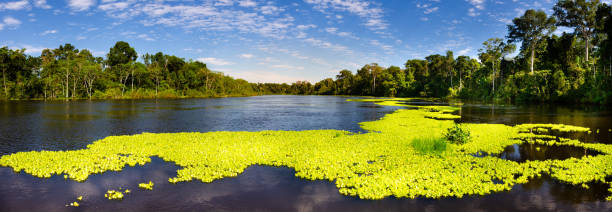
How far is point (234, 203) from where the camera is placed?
35.7 feet

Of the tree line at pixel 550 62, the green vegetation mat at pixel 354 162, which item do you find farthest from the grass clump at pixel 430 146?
the tree line at pixel 550 62

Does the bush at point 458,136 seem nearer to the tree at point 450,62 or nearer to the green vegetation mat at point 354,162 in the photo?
the green vegetation mat at point 354,162

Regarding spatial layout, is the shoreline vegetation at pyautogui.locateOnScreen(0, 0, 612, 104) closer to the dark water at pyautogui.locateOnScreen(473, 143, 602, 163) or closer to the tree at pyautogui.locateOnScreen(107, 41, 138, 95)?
the tree at pyautogui.locateOnScreen(107, 41, 138, 95)

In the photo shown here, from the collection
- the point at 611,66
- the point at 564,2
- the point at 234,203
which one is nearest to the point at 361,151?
the point at 234,203

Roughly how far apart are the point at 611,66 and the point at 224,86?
504ft

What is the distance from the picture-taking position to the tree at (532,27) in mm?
74750

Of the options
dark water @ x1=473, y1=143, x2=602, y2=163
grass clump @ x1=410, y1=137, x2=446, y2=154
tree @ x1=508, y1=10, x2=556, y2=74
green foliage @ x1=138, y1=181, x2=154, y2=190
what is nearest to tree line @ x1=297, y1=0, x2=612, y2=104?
tree @ x1=508, y1=10, x2=556, y2=74

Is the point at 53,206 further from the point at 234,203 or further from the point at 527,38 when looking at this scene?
the point at 527,38

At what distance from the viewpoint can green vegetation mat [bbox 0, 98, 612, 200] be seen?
39.8 ft

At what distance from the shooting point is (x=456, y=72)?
127812mm

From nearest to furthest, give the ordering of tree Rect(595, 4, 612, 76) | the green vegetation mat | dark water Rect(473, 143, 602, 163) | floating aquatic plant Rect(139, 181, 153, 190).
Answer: the green vegetation mat < floating aquatic plant Rect(139, 181, 153, 190) < dark water Rect(473, 143, 602, 163) < tree Rect(595, 4, 612, 76)

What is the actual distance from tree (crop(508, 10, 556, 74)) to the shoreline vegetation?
195 mm

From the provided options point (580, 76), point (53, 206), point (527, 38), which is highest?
point (527, 38)

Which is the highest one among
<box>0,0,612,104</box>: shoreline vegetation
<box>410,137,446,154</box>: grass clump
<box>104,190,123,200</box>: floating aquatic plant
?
<box>0,0,612,104</box>: shoreline vegetation
